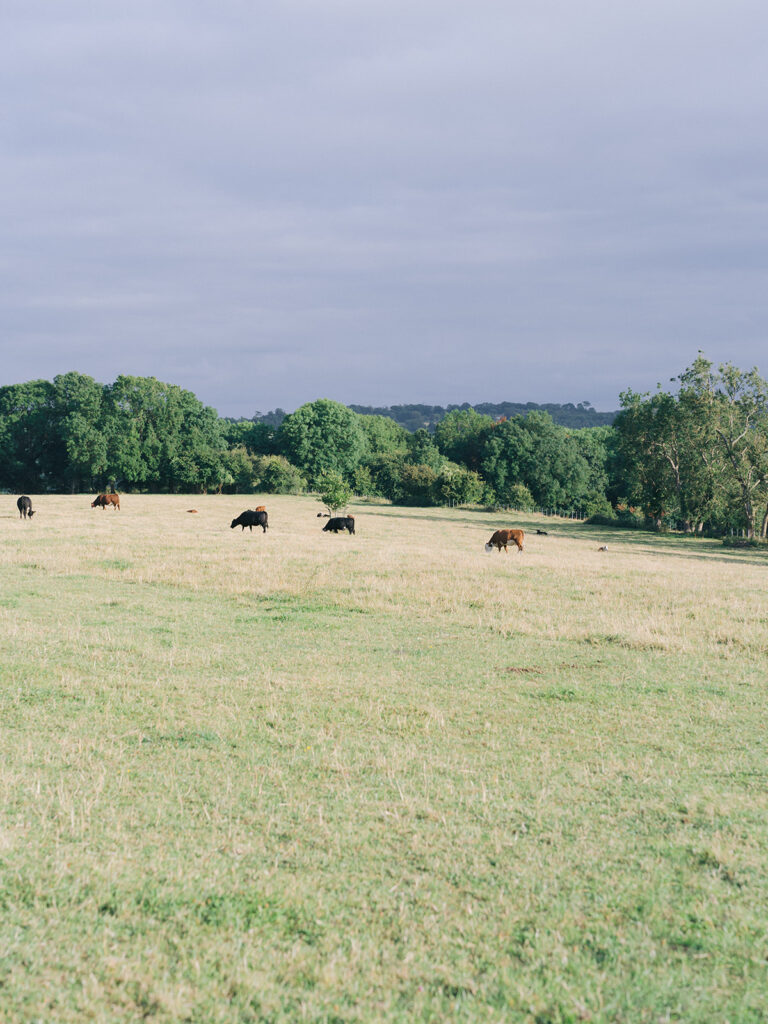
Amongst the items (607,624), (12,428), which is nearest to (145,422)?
(12,428)

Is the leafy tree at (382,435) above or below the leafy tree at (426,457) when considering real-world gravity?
above

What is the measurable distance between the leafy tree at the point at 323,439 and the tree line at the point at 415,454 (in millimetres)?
206

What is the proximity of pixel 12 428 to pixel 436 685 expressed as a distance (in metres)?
93.3

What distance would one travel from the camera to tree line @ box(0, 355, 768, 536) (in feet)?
197

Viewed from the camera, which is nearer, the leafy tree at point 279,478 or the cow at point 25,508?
the cow at point 25,508

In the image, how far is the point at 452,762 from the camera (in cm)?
806

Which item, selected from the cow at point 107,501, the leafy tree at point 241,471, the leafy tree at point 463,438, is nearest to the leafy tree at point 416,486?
the leafy tree at point 241,471

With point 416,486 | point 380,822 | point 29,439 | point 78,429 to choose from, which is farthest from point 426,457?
point 380,822

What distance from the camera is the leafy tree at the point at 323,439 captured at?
10356 cm

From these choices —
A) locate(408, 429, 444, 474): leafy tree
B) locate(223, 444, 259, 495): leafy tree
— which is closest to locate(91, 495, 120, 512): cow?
locate(223, 444, 259, 495): leafy tree

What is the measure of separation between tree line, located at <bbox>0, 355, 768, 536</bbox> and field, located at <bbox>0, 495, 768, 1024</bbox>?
39.5 metres

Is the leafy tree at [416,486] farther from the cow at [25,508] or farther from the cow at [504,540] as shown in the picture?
the cow at [25,508]

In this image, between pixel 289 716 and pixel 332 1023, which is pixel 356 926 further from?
pixel 289 716

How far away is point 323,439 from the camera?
4129 inches
